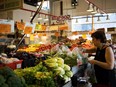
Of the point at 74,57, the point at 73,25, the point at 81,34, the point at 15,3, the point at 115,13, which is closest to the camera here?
the point at 74,57

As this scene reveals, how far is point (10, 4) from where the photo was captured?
4.48m

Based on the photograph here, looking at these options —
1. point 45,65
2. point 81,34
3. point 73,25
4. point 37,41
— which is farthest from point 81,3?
point 45,65

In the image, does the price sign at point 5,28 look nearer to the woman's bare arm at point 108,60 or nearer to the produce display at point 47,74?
the produce display at point 47,74

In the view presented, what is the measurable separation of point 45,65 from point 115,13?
35.7 feet

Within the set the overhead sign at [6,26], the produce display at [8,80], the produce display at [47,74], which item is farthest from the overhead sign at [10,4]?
the produce display at [8,80]

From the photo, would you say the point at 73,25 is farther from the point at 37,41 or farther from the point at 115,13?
the point at 37,41

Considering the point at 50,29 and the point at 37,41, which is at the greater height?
the point at 50,29

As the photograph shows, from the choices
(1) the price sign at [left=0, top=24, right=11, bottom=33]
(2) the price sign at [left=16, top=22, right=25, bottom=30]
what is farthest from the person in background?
(2) the price sign at [left=16, top=22, right=25, bottom=30]

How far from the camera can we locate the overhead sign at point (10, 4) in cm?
426

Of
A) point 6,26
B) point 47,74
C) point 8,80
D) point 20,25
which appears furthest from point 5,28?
point 8,80

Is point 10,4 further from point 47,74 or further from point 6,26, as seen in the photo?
point 47,74

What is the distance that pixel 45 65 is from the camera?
2.48 meters

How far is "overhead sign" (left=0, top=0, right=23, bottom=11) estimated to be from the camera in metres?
4.26

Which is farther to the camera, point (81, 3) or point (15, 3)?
point (81, 3)
